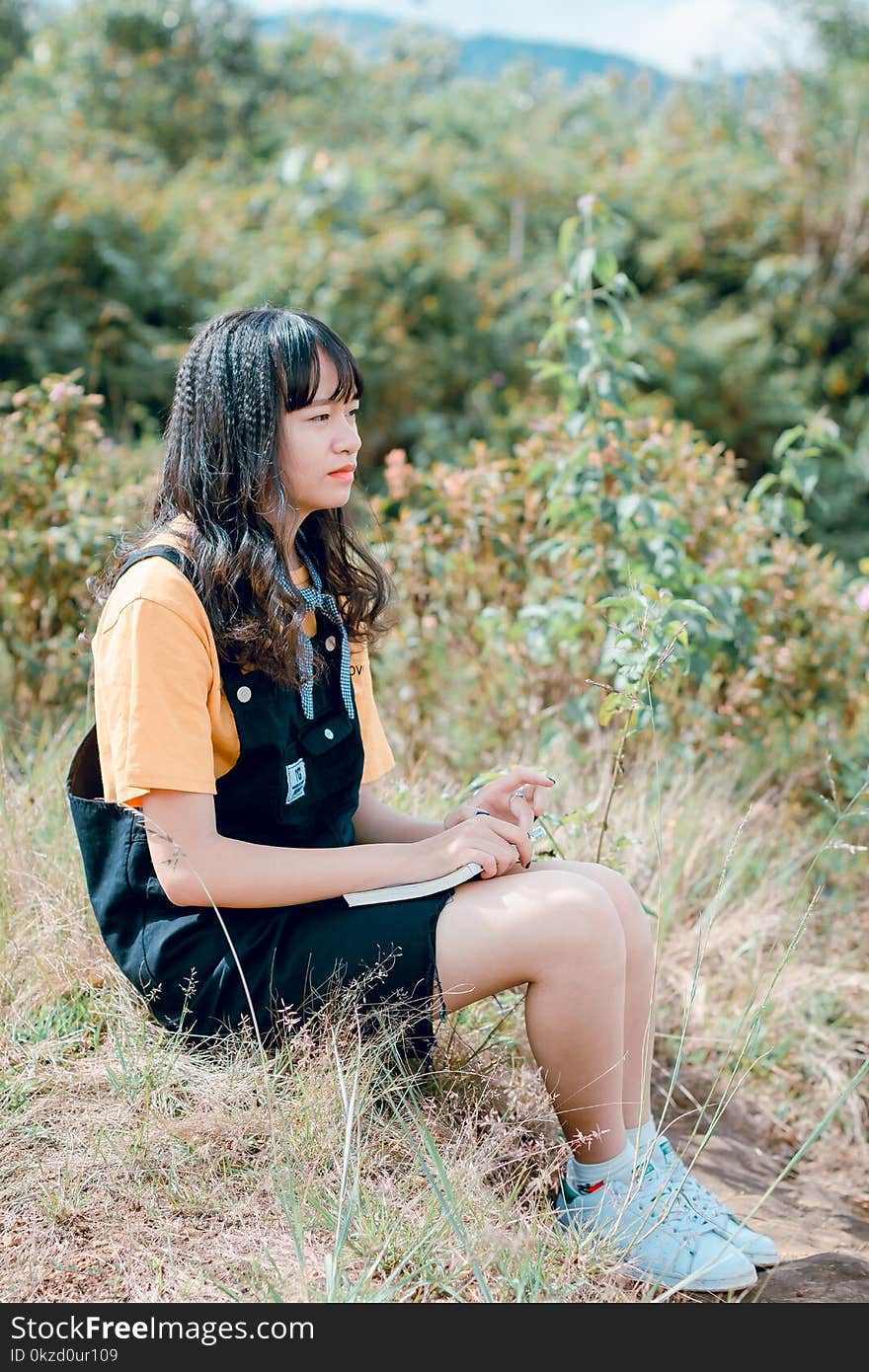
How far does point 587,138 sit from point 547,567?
23.1 feet

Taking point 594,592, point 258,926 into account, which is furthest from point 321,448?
point 594,592

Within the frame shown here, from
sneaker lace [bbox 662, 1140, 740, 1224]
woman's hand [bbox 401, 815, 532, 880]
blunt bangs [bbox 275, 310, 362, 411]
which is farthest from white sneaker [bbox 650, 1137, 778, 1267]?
blunt bangs [bbox 275, 310, 362, 411]

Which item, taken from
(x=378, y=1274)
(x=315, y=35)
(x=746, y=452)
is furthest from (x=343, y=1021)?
(x=315, y=35)

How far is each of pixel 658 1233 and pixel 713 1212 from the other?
0.46 feet

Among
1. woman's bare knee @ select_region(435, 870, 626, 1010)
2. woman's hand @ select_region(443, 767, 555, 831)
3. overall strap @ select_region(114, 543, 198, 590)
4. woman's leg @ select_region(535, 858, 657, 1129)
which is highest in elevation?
overall strap @ select_region(114, 543, 198, 590)

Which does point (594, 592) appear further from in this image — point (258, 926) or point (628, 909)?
point (258, 926)

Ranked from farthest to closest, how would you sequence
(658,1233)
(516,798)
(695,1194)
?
(516,798), (695,1194), (658,1233)

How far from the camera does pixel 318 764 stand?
228 cm

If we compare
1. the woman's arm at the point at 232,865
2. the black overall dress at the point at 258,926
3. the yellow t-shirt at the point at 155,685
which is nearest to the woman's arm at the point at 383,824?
the black overall dress at the point at 258,926

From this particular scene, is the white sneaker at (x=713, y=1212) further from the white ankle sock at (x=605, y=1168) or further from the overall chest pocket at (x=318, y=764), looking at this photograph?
the overall chest pocket at (x=318, y=764)

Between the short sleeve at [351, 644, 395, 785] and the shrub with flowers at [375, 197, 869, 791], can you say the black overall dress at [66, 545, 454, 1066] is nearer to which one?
the short sleeve at [351, 644, 395, 785]

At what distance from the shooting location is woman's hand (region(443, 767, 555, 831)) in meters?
2.27

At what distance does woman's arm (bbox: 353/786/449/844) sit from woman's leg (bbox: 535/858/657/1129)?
0.99 feet
